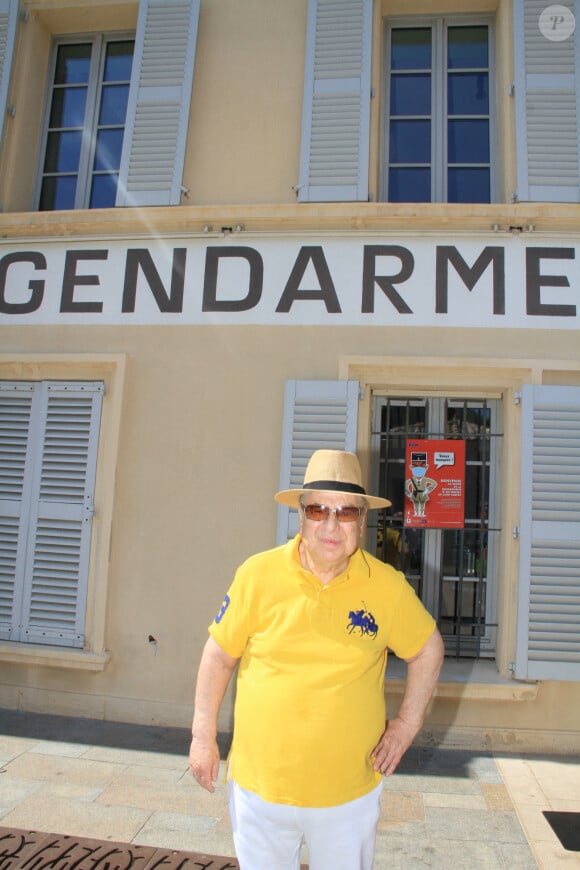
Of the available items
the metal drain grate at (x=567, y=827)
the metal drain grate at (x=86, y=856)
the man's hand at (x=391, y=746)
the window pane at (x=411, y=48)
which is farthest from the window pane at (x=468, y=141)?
the metal drain grate at (x=86, y=856)

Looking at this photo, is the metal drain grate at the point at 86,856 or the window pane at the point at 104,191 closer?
the metal drain grate at the point at 86,856

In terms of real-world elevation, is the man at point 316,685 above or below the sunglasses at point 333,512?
below

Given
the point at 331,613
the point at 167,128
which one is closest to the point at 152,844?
the point at 331,613

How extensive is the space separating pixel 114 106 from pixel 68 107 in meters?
0.43

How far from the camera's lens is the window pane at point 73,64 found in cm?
549

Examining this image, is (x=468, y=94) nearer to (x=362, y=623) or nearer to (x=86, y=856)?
(x=362, y=623)

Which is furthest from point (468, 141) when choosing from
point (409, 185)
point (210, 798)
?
point (210, 798)

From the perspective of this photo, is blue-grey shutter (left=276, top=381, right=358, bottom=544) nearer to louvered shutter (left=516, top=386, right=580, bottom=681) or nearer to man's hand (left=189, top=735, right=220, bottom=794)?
louvered shutter (left=516, top=386, right=580, bottom=681)

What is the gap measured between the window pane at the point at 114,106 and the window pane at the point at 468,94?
272cm

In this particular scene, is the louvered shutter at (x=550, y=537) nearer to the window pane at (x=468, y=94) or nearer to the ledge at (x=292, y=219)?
the ledge at (x=292, y=219)

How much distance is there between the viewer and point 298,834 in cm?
197

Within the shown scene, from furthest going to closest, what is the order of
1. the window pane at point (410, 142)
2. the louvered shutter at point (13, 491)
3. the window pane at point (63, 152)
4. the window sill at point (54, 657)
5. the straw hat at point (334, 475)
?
1. the window pane at point (63, 152)
2. the window pane at point (410, 142)
3. the louvered shutter at point (13, 491)
4. the window sill at point (54, 657)
5. the straw hat at point (334, 475)

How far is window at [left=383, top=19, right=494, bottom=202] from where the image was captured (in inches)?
194

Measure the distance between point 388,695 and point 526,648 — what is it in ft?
3.13
